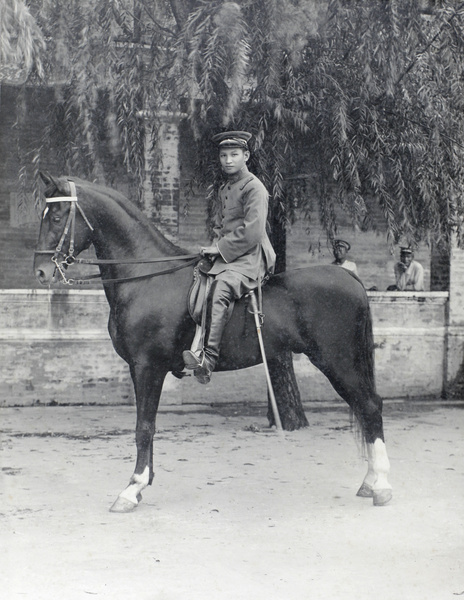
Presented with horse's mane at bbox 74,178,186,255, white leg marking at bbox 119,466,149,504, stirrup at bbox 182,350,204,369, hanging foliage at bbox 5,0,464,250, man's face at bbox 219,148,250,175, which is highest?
hanging foliage at bbox 5,0,464,250

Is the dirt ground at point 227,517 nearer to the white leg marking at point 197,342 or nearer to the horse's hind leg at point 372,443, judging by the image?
the horse's hind leg at point 372,443

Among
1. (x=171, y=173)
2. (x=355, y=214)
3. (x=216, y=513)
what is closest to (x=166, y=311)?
(x=216, y=513)

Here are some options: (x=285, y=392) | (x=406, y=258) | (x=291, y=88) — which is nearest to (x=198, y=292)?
(x=291, y=88)

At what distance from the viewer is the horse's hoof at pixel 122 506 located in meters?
6.23

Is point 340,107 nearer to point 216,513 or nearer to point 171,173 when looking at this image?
point 171,173

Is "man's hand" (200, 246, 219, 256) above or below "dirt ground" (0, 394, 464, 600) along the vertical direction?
above

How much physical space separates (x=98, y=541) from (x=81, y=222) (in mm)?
2447

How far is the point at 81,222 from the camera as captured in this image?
6.46m

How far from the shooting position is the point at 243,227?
659 centimetres

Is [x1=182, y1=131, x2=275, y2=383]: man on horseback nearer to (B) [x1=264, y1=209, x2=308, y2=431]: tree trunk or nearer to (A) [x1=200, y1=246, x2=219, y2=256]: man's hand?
(A) [x1=200, y1=246, x2=219, y2=256]: man's hand

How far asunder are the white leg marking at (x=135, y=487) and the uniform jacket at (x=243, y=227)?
1696 mm

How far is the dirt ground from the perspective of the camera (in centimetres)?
473

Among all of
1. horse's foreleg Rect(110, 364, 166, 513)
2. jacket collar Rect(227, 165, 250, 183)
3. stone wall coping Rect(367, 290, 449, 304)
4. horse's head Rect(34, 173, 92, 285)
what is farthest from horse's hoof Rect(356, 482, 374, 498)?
stone wall coping Rect(367, 290, 449, 304)

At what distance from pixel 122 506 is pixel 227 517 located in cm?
81
